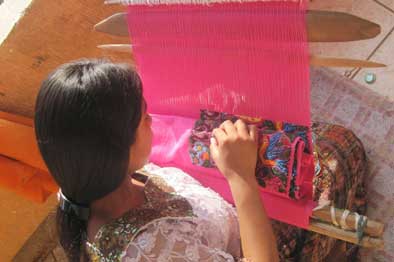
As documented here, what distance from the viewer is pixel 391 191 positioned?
5.33 ft

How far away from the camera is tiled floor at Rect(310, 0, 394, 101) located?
1722 mm

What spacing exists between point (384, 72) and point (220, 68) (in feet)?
3.09

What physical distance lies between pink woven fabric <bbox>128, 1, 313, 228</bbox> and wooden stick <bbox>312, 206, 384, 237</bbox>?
0.03 meters

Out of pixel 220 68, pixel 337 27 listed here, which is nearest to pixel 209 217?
pixel 220 68

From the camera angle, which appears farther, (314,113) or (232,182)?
(314,113)

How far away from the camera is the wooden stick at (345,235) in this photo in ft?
3.03

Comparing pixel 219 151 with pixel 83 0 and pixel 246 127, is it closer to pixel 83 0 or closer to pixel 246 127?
pixel 246 127

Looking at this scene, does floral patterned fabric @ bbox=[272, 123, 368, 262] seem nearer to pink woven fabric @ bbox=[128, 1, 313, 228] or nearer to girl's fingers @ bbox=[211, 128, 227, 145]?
pink woven fabric @ bbox=[128, 1, 313, 228]

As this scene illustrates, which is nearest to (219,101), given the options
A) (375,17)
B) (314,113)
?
(314,113)

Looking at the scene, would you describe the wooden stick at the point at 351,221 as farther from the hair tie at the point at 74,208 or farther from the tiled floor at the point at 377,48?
the tiled floor at the point at 377,48

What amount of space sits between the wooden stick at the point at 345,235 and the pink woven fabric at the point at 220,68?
1.0 inches

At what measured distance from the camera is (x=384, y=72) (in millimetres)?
1726

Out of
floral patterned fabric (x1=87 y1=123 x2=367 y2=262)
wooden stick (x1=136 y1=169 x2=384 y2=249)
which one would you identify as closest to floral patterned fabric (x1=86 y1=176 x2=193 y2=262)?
floral patterned fabric (x1=87 y1=123 x2=367 y2=262)

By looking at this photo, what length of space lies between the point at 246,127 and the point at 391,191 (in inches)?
33.1
